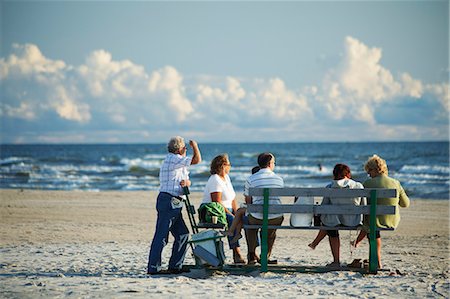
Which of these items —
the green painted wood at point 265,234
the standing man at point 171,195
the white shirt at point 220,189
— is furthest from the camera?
the white shirt at point 220,189

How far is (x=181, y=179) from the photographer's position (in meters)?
7.65

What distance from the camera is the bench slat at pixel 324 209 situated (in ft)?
24.3

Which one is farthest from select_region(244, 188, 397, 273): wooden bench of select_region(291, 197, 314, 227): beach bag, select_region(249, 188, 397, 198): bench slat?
select_region(291, 197, 314, 227): beach bag

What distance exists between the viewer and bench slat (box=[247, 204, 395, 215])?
741 cm

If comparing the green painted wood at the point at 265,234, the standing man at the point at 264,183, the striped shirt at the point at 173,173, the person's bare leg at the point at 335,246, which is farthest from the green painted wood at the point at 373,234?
the striped shirt at the point at 173,173

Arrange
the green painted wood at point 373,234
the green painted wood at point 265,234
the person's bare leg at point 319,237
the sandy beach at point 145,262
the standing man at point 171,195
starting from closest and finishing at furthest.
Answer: the sandy beach at point 145,262 < the green painted wood at point 373,234 < the green painted wood at point 265,234 < the standing man at point 171,195 < the person's bare leg at point 319,237

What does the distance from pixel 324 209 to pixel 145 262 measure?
289 centimetres

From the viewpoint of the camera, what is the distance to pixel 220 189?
25.7 feet

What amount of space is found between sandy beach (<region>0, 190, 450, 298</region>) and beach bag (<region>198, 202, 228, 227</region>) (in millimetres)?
627

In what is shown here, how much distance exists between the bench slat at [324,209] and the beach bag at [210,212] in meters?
0.38

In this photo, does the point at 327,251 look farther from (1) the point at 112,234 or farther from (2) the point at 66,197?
(2) the point at 66,197

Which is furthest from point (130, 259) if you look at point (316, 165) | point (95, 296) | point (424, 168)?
point (316, 165)

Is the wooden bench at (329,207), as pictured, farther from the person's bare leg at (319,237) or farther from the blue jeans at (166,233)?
the blue jeans at (166,233)

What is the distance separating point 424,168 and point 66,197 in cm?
2300
